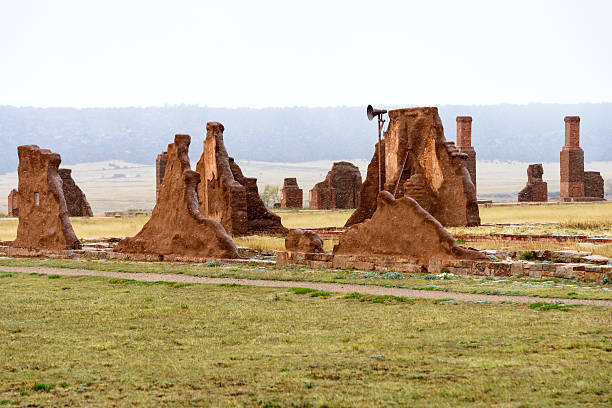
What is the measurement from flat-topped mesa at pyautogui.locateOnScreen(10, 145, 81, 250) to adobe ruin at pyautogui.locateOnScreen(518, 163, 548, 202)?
1911 inches

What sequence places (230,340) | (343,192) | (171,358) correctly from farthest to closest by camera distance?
(343,192), (230,340), (171,358)

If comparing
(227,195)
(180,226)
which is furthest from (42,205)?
(227,195)

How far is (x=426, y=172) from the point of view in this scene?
1267 inches

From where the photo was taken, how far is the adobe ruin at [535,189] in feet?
220

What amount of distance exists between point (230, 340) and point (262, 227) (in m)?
20.6

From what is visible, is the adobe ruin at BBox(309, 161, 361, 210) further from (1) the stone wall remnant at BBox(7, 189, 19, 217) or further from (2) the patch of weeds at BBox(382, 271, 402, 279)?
(2) the patch of weeds at BBox(382, 271, 402, 279)

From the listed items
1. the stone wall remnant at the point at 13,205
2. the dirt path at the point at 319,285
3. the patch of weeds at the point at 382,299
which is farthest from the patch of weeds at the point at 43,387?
the stone wall remnant at the point at 13,205

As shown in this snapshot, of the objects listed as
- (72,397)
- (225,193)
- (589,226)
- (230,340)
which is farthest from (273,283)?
(589,226)

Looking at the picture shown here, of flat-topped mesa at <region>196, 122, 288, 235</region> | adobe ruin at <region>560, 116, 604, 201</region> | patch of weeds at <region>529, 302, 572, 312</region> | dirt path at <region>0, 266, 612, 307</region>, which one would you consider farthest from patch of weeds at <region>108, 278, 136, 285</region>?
adobe ruin at <region>560, 116, 604, 201</region>

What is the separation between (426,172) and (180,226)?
512 inches

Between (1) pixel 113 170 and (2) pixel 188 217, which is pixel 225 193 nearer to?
(2) pixel 188 217

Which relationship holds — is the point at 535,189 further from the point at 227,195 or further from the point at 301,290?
the point at 301,290

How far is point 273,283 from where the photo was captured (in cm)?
1584

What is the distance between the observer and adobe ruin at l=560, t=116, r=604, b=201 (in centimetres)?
6625
